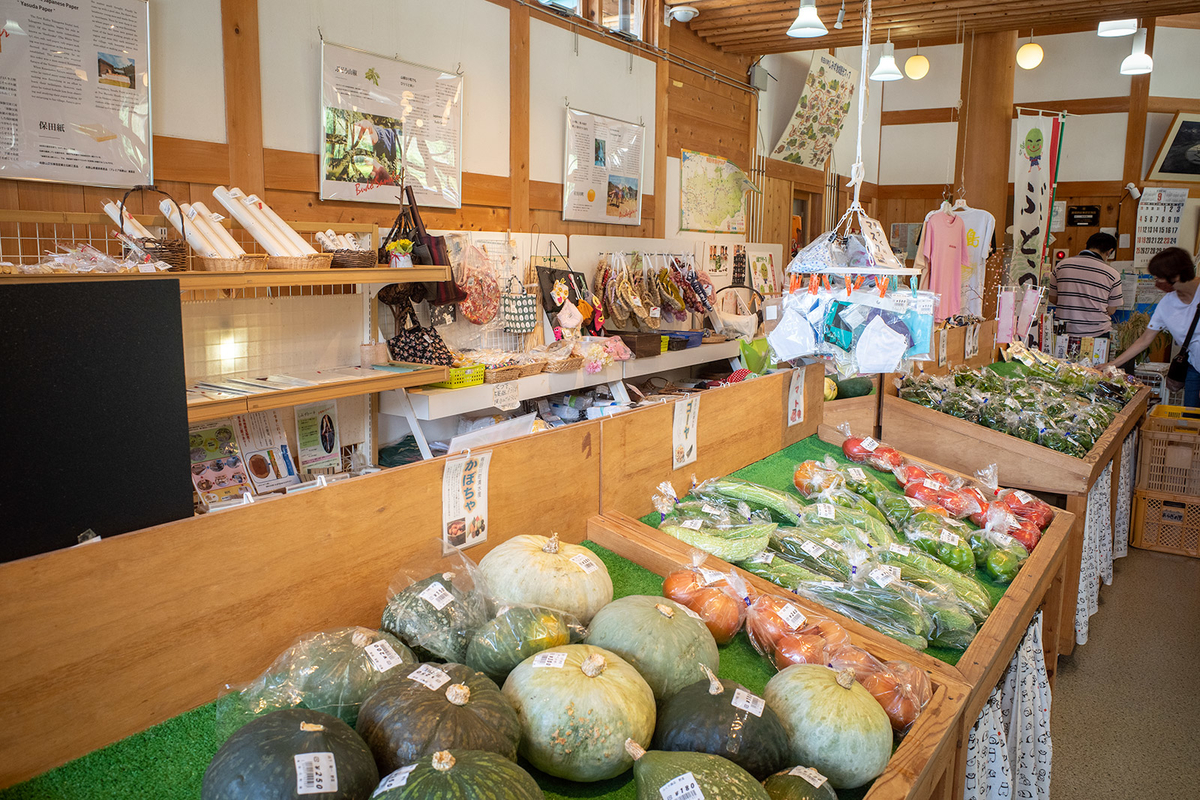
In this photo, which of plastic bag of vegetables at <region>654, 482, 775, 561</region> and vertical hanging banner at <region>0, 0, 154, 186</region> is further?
vertical hanging banner at <region>0, 0, 154, 186</region>

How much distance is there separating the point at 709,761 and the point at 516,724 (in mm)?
266

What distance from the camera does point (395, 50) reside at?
11.7 feet

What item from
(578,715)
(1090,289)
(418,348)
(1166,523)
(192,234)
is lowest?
(1166,523)

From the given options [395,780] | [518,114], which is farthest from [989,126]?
[395,780]

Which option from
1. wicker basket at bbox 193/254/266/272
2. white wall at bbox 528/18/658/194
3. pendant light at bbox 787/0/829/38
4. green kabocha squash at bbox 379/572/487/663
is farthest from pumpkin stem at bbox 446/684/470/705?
pendant light at bbox 787/0/829/38

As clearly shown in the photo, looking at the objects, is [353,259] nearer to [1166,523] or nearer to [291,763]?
[291,763]

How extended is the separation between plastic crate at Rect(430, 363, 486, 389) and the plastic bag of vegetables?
1.50m

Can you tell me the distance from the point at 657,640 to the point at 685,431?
109 cm

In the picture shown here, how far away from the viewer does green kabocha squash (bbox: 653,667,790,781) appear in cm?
116

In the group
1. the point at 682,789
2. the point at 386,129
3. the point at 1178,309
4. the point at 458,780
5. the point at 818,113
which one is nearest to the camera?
the point at 458,780

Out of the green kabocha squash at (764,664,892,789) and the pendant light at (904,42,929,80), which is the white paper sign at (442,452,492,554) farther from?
the pendant light at (904,42,929,80)

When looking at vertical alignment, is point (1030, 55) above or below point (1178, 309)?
above

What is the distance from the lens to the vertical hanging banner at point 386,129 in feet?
10.9

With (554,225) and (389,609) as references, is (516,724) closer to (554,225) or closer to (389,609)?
(389,609)
